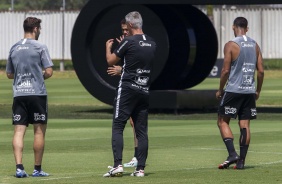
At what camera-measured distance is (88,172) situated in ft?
49.2

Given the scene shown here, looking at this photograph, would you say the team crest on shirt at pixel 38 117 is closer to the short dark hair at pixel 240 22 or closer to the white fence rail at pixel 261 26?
the short dark hair at pixel 240 22

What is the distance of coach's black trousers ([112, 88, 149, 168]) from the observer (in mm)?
14414

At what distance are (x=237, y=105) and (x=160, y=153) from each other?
2.67 metres

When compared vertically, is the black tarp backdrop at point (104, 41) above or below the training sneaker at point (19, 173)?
above

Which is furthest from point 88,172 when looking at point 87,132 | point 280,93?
point 280,93

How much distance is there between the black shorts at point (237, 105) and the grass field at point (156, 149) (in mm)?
762

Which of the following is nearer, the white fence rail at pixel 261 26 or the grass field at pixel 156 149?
the grass field at pixel 156 149

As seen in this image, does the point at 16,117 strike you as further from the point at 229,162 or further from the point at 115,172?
the point at 229,162

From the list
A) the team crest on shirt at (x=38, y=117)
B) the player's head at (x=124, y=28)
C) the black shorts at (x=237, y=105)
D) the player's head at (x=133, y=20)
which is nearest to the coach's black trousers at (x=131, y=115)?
the player's head at (x=133, y=20)

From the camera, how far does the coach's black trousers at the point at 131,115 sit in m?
14.4

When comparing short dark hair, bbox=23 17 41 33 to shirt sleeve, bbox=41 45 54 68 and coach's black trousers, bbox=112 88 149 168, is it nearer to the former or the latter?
shirt sleeve, bbox=41 45 54 68

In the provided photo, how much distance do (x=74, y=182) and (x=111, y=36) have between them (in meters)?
16.5

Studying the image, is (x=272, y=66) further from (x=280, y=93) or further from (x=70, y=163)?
(x=70, y=163)

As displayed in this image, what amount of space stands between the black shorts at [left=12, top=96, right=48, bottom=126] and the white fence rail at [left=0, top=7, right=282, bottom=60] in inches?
1847
